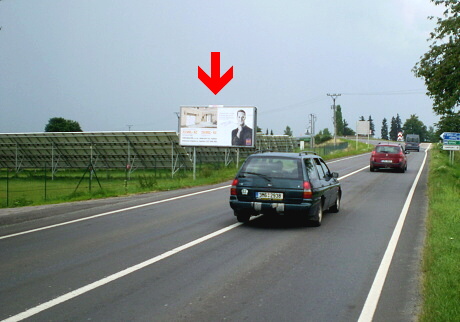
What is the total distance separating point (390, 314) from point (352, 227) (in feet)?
18.2

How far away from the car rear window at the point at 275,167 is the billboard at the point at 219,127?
50.4 feet

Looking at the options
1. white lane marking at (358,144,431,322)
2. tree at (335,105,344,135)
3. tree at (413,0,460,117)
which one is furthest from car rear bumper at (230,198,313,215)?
tree at (335,105,344,135)

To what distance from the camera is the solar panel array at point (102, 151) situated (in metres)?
35.3

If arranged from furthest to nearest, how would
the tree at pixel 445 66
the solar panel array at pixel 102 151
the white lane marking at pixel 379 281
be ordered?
the solar panel array at pixel 102 151, the tree at pixel 445 66, the white lane marking at pixel 379 281

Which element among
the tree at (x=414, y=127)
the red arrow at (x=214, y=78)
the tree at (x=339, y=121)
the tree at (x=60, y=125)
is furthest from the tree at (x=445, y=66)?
the tree at (x=414, y=127)

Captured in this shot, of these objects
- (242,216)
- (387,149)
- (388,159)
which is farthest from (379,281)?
(387,149)

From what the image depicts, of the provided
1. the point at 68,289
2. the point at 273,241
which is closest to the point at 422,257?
the point at 273,241

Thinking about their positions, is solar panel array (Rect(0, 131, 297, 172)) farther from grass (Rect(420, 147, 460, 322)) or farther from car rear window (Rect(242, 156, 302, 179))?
grass (Rect(420, 147, 460, 322))

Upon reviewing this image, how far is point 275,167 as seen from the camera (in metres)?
10.4

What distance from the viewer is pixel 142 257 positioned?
24.5 ft

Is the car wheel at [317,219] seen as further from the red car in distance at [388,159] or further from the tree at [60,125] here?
the tree at [60,125]

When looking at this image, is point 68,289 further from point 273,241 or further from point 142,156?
point 142,156

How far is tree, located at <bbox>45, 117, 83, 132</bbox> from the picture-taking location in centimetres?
9688

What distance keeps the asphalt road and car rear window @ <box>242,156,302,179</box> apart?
1.12 meters
